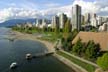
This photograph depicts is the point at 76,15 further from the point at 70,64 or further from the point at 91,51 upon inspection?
the point at 70,64

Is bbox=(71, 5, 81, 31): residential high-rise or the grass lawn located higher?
bbox=(71, 5, 81, 31): residential high-rise

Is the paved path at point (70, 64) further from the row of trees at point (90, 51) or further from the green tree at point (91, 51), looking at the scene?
the green tree at point (91, 51)

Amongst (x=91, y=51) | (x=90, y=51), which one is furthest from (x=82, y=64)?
(x=90, y=51)

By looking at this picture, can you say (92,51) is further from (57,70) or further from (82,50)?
(57,70)

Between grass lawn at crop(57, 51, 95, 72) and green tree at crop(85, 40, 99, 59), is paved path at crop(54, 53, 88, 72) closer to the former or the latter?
grass lawn at crop(57, 51, 95, 72)

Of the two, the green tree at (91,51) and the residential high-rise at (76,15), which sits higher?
the residential high-rise at (76,15)

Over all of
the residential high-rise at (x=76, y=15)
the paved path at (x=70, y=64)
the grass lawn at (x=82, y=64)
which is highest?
the residential high-rise at (x=76, y=15)

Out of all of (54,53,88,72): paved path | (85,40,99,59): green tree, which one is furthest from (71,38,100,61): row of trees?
(54,53,88,72): paved path

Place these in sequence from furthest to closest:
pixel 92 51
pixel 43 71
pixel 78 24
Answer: pixel 78 24
pixel 92 51
pixel 43 71

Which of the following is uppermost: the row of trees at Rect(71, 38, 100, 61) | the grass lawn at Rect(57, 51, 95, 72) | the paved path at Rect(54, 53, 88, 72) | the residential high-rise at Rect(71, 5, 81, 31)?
the residential high-rise at Rect(71, 5, 81, 31)

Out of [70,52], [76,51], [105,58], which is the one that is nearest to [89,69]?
[105,58]

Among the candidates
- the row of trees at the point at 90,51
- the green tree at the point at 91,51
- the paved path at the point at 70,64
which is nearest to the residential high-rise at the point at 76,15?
the paved path at the point at 70,64
